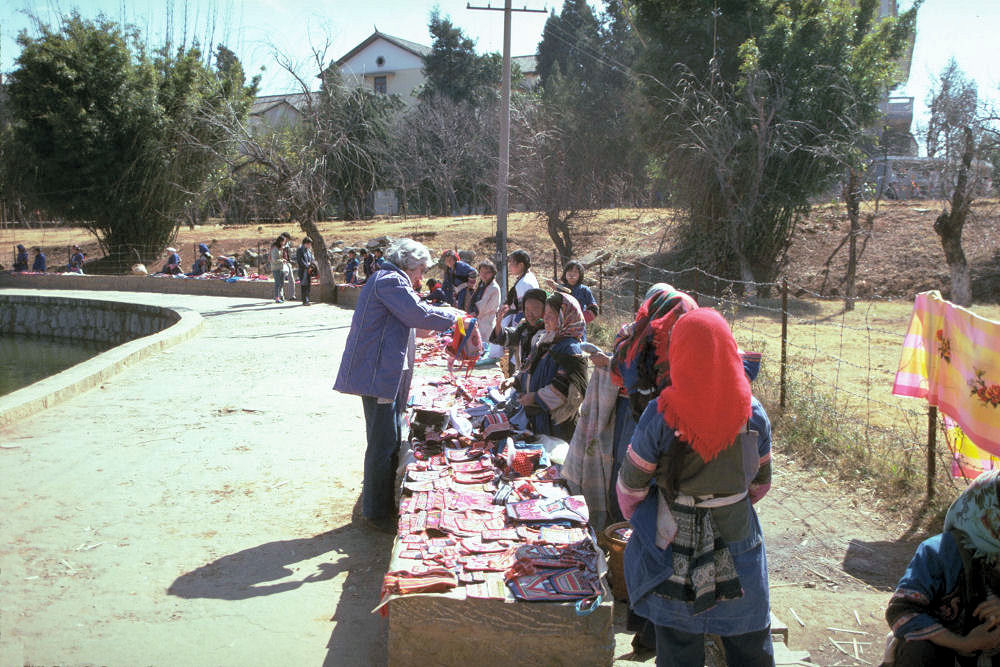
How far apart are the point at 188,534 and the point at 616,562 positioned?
8.90ft

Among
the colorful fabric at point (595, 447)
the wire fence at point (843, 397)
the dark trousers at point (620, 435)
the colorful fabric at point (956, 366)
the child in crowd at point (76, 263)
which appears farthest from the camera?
the child in crowd at point (76, 263)

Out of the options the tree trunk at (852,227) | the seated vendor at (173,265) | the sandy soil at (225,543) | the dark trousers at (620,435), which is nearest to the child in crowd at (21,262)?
the seated vendor at (173,265)

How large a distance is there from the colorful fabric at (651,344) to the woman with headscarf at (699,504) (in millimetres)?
515

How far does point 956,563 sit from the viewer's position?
250cm

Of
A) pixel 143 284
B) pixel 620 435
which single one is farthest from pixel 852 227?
pixel 143 284

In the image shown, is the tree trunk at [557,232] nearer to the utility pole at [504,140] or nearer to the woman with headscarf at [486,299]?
the utility pole at [504,140]

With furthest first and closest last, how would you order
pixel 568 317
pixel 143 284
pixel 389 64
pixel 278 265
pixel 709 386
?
pixel 389 64 < pixel 143 284 < pixel 278 265 < pixel 568 317 < pixel 709 386

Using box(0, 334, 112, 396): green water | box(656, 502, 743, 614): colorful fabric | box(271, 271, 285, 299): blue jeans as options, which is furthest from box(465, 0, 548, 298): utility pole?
box(656, 502, 743, 614): colorful fabric

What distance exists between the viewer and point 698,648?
8.50 ft

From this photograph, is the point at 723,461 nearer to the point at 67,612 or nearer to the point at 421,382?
the point at 67,612

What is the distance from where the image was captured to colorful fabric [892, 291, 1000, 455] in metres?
4.52

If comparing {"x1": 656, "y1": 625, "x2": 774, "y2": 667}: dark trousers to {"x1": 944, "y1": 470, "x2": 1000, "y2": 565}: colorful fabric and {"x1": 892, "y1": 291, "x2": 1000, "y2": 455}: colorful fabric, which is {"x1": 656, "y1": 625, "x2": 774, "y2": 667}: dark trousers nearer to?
{"x1": 944, "y1": 470, "x2": 1000, "y2": 565}: colorful fabric

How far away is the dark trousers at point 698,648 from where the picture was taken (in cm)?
257

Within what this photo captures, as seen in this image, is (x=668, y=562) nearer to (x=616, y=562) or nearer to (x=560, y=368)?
(x=616, y=562)
